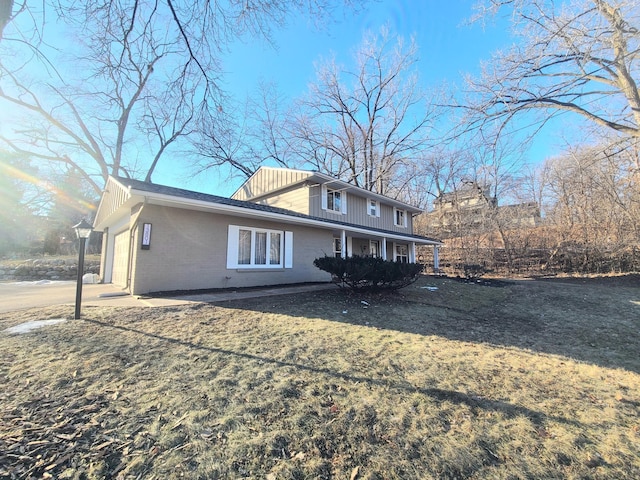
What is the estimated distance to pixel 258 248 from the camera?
9953 millimetres

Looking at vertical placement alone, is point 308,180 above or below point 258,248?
above

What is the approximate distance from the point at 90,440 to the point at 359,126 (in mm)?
24783

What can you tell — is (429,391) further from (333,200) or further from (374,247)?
(374,247)

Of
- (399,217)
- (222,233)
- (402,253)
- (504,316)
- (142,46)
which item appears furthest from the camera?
(402,253)

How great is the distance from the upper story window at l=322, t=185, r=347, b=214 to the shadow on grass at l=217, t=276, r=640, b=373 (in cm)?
613

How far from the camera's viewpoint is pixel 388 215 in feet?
57.9

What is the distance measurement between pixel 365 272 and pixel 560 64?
221 inches

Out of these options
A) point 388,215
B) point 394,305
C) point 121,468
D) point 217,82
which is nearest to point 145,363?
point 121,468

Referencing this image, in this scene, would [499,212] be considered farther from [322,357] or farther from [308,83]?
[322,357]

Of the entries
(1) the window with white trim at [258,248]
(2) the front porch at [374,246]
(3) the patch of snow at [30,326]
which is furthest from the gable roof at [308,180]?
(3) the patch of snow at [30,326]

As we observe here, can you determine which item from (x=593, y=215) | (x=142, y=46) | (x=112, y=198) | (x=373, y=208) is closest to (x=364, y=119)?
(x=373, y=208)

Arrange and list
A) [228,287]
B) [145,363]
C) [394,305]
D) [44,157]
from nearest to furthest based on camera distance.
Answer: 1. [145,363]
2. [394,305]
3. [228,287]
4. [44,157]

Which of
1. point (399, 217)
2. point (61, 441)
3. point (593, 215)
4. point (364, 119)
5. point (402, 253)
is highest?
point (364, 119)

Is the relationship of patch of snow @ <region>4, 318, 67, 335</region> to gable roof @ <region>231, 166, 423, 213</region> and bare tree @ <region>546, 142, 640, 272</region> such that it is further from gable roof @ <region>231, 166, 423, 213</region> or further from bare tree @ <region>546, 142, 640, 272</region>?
bare tree @ <region>546, 142, 640, 272</region>
